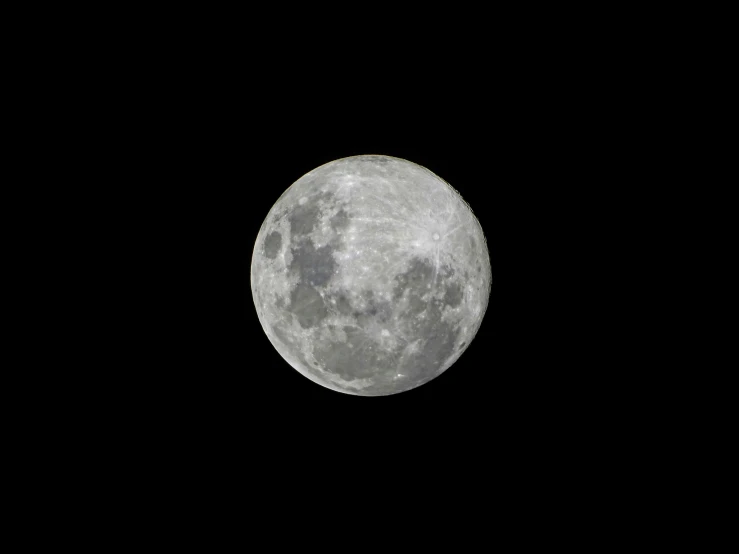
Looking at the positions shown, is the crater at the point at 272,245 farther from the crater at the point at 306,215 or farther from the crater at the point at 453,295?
the crater at the point at 453,295

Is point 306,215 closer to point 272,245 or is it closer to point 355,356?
point 272,245

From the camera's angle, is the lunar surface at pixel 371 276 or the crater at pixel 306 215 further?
the crater at pixel 306 215

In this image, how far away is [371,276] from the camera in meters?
4.80

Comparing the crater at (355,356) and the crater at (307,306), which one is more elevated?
the crater at (307,306)

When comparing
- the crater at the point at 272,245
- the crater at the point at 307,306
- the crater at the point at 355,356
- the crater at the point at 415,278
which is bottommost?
the crater at the point at 355,356

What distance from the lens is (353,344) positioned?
498cm

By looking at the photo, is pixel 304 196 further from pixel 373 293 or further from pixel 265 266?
→ pixel 373 293

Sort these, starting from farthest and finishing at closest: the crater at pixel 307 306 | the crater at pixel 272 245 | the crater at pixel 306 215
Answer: the crater at pixel 272 245 → the crater at pixel 306 215 → the crater at pixel 307 306

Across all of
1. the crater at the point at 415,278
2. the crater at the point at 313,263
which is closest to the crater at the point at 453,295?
the crater at the point at 415,278

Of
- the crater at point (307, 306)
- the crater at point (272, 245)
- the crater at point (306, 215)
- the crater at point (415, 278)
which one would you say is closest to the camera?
the crater at point (415, 278)

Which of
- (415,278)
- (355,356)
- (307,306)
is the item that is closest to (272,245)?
(307,306)

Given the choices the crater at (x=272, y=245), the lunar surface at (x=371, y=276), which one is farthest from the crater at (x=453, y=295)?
the crater at (x=272, y=245)

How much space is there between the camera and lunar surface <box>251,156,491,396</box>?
484cm

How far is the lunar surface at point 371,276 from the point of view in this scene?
484 cm
